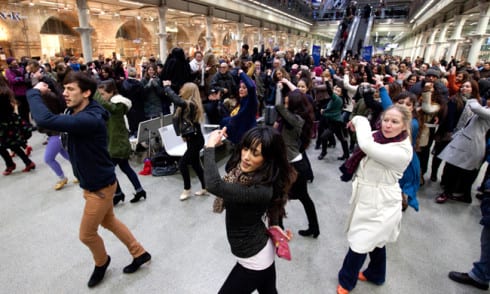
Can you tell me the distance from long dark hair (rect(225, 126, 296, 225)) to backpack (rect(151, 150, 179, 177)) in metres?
3.25

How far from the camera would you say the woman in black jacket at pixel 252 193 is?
1.42m

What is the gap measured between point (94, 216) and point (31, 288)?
3.16 ft

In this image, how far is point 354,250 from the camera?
2.09 m

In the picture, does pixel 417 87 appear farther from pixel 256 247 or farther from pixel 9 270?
pixel 9 270

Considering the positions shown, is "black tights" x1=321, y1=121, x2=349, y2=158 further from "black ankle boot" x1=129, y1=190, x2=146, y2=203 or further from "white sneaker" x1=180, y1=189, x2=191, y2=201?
"black ankle boot" x1=129, y1=190, x2=146, y2=203

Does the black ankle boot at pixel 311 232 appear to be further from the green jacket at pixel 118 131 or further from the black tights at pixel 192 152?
the green jacket at pixel 118 131

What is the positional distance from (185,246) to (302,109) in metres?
Answer: 1.89

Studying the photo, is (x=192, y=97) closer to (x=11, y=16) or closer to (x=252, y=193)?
(x=252, y=193)

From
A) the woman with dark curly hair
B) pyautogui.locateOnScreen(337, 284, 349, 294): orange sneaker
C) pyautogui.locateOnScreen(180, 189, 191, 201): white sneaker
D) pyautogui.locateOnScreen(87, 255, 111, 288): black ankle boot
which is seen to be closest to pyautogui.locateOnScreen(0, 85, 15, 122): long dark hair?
pyautogui.locateOnScreen(180, 189, 191, 201): white sneaker

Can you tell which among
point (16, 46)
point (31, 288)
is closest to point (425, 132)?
point (31, 288)

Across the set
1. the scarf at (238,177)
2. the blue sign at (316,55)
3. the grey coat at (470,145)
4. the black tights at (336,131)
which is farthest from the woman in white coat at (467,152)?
the blue sign at (316,55)

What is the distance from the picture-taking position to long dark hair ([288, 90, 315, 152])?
2.73 metres

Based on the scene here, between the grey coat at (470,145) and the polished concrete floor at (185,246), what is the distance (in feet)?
2.30

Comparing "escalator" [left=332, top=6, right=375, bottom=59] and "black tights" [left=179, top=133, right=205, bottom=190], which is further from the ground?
"escalator" [left=332, top=6, right=375, bottom=59]
